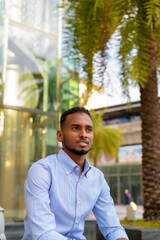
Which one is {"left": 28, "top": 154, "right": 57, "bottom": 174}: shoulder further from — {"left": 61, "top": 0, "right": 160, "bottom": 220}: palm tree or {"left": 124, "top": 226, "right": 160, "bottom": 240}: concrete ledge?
{"left": 61, "top": 0, "right": 160, "bottom": 220}: palm tree

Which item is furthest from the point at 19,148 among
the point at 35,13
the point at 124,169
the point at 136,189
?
the point at 124,169

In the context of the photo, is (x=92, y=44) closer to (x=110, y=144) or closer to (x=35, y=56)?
(x=35, y=56)

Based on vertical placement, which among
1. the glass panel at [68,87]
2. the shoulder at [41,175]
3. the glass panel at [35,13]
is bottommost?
the shoulder at [41,175]

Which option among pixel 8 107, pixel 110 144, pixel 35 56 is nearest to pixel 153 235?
pixel 8 107

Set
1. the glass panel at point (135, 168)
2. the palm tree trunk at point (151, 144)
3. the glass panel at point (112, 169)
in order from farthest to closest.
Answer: the glass panel at point (112, 169), the glass panel at point (135, 168), the palm tree trunk at point (151, 144)

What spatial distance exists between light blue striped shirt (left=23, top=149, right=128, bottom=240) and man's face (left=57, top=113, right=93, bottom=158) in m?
0.08

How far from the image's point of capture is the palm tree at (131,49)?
6.21m

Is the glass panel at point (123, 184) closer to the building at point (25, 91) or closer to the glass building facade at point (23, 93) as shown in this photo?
the building at point (25, 91)

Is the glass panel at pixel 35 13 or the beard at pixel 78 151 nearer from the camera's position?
the beard at pixel 78 151

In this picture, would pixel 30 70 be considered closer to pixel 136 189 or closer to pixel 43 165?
pixel 43 165

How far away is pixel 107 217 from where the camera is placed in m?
2.12

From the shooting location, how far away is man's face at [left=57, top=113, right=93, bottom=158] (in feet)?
6.59

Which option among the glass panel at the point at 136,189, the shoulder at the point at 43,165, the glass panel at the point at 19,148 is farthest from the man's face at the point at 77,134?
the glass panel at the point at 136,189

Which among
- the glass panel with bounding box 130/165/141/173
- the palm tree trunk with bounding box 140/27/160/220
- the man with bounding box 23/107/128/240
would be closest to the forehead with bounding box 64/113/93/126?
the man with bounding box 23/107/128/240
